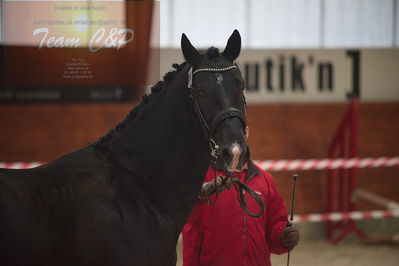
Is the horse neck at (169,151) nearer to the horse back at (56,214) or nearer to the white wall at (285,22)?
the horse back at (56,214)

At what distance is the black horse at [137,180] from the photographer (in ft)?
6.19

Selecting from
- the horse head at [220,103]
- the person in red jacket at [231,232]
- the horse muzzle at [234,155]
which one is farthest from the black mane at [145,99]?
the person in red jacket at [231,232]

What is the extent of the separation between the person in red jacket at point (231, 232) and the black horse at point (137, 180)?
1.43 feet


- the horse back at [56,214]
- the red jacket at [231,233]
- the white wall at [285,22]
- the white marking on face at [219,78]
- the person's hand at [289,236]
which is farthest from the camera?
the white wall at [285,22]

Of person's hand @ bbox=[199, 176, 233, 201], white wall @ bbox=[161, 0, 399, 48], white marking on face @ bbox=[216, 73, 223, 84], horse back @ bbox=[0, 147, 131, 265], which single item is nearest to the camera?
horse back @ bbox=[0, 147, 131, 265]

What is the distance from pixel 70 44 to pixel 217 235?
1.23m

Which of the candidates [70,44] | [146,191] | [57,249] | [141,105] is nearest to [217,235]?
[146,191]

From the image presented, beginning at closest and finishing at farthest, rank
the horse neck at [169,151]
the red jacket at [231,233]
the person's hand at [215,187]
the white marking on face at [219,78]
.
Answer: the white marking on face at [219,78] < the horse neck at [169,151] < the person's hand at [215,187] < the red jacket at [231,233]

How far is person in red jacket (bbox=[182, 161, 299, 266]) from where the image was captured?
264 cm

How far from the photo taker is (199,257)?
2.66 m

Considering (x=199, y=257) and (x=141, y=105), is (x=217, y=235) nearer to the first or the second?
(x=199, y=257)

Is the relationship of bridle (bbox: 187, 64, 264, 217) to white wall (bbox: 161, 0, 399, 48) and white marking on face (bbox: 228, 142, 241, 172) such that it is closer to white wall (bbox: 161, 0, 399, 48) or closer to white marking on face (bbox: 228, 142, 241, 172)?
white marking on face (bbox: 228, 142, 241, 172)

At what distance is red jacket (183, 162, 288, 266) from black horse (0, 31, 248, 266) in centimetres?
44

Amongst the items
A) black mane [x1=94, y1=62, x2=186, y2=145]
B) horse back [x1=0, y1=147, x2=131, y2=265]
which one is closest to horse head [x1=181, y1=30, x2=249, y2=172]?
black mane [x1=94, y1=62, x2=186, y2=145]
